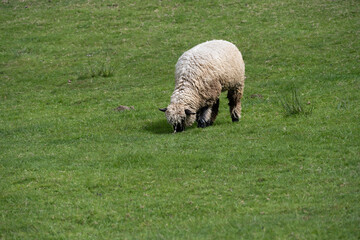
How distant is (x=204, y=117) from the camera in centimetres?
1504

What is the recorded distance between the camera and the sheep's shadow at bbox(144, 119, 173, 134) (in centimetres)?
1505

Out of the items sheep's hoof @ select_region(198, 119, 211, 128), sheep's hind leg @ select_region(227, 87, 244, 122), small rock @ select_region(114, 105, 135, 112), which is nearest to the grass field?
small rock @ select_region(114, 105, 135, 112)

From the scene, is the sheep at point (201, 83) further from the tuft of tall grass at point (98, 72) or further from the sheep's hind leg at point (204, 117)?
the tuft of tall grass at point (98, 72)

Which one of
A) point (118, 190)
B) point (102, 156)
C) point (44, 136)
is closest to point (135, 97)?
point (44, 136)

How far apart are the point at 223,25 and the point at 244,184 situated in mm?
19769

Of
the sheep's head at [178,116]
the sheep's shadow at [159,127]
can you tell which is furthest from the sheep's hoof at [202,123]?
the sheep's shadow at [159,127]

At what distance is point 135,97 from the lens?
64.7 ft

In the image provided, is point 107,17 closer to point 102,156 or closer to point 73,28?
point 73,28

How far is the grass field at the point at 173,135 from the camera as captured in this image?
28.5 ft

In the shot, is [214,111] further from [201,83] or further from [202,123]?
[201,83]

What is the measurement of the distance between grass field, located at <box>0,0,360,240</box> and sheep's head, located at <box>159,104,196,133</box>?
14.8 inches

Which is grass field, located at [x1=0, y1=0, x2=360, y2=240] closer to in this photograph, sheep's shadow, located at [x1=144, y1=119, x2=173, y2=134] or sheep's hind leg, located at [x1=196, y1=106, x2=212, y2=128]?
sheep's shadow, located at [x1=144, y1=119, x2=173, y2=134]

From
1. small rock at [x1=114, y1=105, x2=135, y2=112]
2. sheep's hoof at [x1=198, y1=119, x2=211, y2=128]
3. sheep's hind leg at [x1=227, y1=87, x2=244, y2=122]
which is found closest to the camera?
sheep's hoof at [x1=198, y1=119, x2=211, y2=128]

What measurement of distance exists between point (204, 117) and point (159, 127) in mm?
1519
